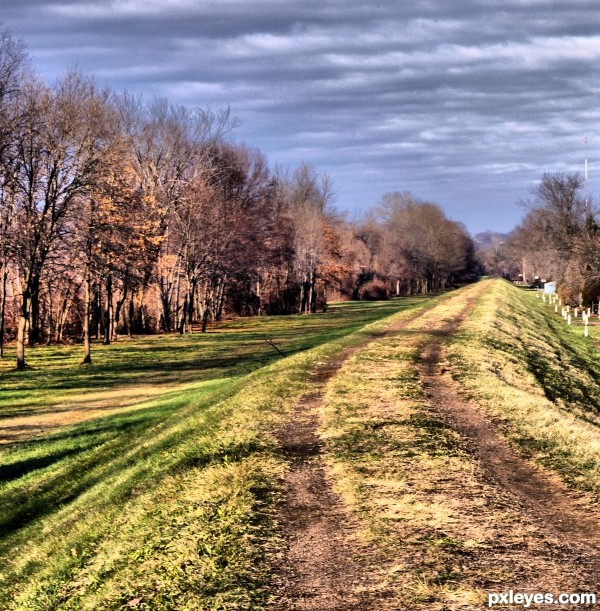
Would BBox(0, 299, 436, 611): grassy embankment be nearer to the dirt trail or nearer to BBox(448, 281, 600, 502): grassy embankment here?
the dirt trail

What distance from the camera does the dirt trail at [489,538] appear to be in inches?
222

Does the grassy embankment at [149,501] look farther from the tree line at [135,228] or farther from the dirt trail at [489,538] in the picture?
the tree line at [135,228]

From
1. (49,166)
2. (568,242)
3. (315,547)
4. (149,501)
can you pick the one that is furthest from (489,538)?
(568,242)

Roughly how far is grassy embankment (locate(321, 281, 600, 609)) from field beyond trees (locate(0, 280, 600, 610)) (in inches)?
1.1

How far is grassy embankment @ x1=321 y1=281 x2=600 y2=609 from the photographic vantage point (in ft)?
19.4

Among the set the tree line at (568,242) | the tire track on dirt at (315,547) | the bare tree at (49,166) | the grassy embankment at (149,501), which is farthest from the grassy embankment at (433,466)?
the tree line at (568,242)

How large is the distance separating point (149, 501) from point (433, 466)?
147 inches

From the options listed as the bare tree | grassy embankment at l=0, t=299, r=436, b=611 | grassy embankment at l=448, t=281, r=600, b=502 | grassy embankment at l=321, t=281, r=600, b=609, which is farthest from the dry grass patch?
the bare tree

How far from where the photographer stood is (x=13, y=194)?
32.4 metres

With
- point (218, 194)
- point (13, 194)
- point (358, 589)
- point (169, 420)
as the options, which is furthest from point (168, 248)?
point (358, 589)

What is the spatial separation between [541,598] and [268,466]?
429 centimetres

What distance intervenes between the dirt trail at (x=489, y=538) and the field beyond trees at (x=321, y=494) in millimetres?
25

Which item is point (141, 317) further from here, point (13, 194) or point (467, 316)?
point (467, 316)

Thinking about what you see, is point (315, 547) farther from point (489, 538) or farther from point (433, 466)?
point (433, 466)
